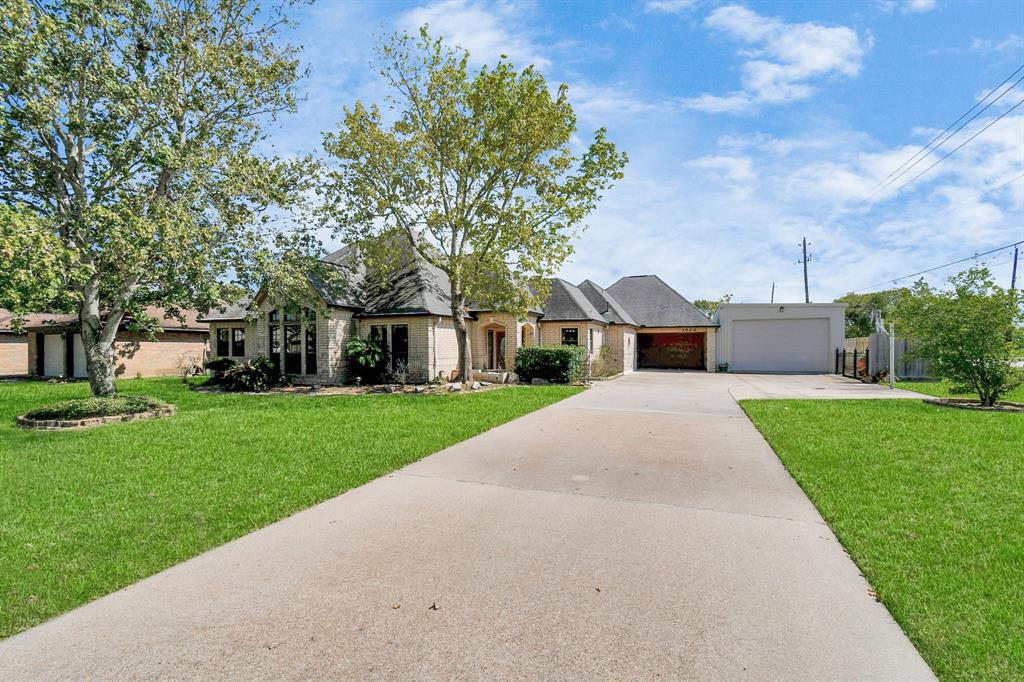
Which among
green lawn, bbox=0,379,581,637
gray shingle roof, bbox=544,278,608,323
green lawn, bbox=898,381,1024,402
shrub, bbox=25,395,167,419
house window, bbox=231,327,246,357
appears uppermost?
gray shingle roof, bbox=544,278,608,323

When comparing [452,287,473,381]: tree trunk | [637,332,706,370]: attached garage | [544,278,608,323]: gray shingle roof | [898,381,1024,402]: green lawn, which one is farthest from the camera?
[637,332,706,370]: attached garage

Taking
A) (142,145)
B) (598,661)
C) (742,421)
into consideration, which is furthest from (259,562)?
(142,145)

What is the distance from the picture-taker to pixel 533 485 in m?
5.91

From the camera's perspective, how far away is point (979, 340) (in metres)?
12.5

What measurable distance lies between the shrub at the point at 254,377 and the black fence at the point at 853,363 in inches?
958

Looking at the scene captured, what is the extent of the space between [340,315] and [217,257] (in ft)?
23.6

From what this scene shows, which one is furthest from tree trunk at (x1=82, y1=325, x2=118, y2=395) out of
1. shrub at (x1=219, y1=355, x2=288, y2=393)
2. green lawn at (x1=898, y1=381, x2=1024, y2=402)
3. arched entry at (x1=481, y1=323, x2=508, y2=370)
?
green lawn at (x1=898, y1=381, x2=1024, y2=402)

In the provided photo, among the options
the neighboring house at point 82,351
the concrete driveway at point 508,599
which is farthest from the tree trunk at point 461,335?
the neighboring house at point 82,351

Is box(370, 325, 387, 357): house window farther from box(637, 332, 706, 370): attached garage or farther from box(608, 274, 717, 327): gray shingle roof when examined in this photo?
box(637, 332, 706, 370): attached garage

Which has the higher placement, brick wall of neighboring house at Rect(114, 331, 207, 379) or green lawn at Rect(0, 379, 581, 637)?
brick wall of neighboring house at Rect(114, 331, 207, 379)

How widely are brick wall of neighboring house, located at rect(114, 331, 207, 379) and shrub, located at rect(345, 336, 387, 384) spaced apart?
37.1 feet

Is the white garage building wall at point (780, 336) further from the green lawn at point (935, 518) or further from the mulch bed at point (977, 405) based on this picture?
the green lawn at point (935, 518)

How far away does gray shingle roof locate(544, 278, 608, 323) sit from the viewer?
76.8 ft

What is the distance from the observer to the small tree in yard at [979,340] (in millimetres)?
12391
